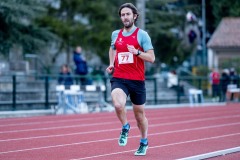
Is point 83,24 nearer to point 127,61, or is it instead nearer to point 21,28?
point 21,28

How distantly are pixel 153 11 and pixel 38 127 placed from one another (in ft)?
143

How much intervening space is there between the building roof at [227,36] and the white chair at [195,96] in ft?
56.8

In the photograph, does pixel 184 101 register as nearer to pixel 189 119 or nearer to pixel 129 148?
pixel 189 119

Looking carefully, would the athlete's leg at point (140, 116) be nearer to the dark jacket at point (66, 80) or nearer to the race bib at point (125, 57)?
the race bib at point (125, 57)

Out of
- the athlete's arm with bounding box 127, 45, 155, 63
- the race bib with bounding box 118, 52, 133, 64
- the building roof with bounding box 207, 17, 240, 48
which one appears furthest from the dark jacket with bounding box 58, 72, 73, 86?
the building roof with bounding box 207, 17, 240, 48

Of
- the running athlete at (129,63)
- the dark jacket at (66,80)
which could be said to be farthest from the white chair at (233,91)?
the running athlete at (129,63)

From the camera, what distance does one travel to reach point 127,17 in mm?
9828

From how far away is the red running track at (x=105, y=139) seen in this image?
10609 millimetres

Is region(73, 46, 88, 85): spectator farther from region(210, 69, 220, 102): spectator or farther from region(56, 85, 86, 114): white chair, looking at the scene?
region(210, 69, 220, 102): spectator

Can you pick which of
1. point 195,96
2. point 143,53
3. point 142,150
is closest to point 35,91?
point 195,96

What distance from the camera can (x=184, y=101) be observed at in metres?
31.3

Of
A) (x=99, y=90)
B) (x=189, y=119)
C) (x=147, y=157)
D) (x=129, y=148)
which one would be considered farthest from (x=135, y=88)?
(x=99, y=90)

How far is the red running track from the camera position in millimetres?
10609

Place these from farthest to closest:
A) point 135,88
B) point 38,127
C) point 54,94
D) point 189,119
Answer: point 54,94 < point 189,119 < point 38,127 < point 135,88
